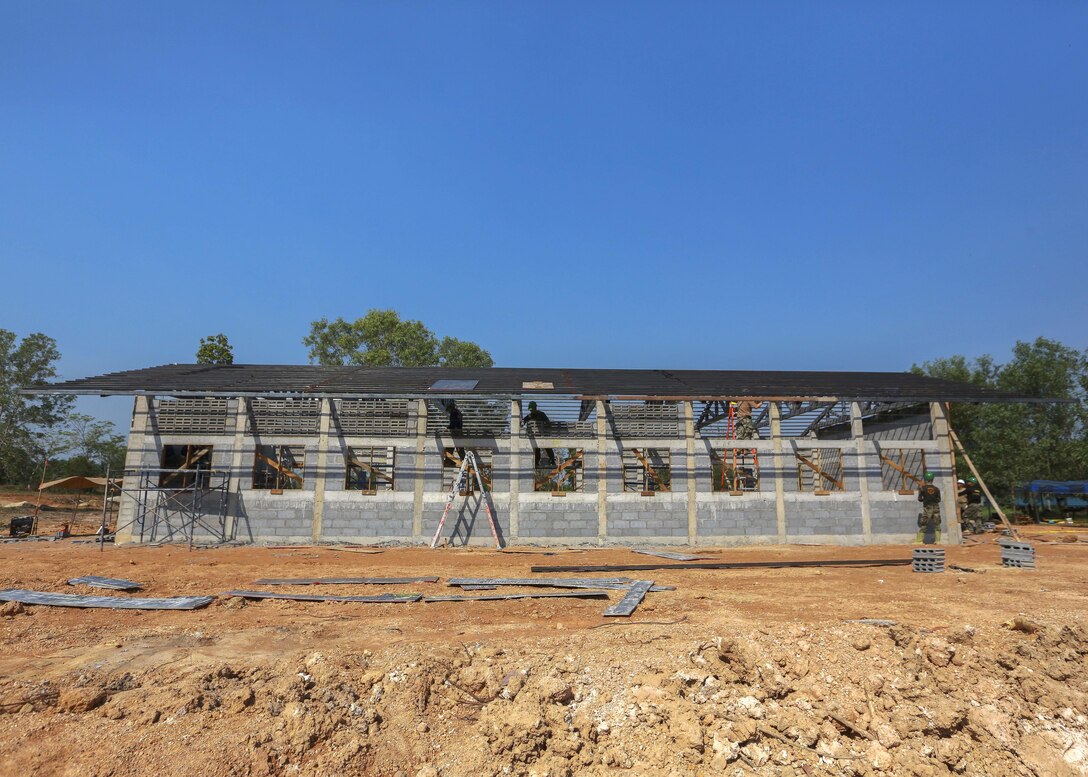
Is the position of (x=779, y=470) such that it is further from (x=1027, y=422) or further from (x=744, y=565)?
(x=1027, y=422)

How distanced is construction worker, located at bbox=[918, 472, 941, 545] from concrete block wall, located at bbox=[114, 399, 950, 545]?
377mm

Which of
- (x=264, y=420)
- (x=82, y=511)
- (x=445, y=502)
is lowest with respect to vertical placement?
(x=82, y=511)

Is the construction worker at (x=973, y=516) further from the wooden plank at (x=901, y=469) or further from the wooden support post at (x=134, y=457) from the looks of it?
the wooden support post at (x=134, y=457)

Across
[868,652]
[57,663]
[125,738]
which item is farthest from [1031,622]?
[57,663]

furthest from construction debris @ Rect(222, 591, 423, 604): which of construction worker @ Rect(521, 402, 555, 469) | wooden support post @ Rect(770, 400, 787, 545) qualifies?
wooden support post @ Rect(770, 400, 787, 545)

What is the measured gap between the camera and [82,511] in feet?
105

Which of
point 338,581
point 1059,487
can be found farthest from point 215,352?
point 1059,487

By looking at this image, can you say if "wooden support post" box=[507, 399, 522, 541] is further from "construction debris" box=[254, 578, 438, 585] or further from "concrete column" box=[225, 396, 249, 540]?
"concrete column" box=[225, 396, 249, 540]

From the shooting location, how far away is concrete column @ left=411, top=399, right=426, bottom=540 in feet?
62.4

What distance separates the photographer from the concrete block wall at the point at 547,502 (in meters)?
19.1

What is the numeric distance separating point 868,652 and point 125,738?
25.8 feet

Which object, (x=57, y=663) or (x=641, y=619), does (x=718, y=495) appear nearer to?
(x=641, y=619)

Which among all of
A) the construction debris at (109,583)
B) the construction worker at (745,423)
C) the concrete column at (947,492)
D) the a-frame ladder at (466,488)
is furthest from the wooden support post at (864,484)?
the construction debris at (109,583)

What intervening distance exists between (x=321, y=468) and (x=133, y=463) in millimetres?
6050
